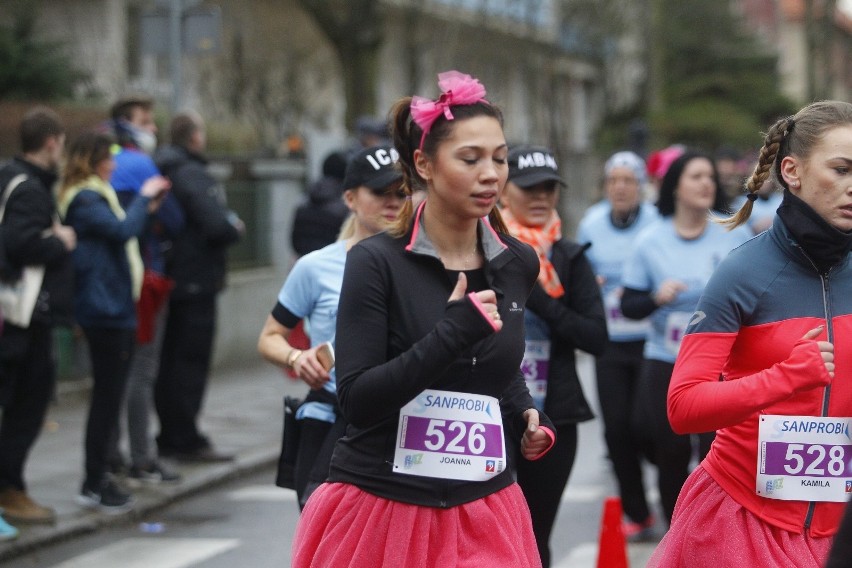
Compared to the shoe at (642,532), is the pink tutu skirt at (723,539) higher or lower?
higher

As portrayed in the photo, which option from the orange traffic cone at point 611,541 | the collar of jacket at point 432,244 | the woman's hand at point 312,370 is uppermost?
the collar of jacket at point 432,244

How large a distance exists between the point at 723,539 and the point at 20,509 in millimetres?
5051

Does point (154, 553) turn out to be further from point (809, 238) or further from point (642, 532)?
point (809, 238)

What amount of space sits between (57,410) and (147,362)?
3109mm

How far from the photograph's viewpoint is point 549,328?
6.02 metres

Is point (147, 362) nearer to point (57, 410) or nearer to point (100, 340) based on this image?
point (100, 340)

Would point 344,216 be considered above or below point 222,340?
above

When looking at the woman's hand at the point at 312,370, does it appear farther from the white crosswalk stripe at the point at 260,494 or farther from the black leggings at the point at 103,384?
the white crosswalk stripe at the point at 260,494

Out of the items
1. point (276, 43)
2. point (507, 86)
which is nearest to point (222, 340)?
point (276, 43)

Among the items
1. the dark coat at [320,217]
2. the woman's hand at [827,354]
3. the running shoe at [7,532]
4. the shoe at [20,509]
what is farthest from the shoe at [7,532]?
the woman's hand at [827,354]

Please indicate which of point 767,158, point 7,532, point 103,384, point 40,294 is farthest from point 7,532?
point 767,158

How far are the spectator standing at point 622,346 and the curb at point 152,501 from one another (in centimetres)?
269

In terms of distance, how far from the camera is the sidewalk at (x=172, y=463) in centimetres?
823

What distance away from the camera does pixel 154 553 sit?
778 cm
